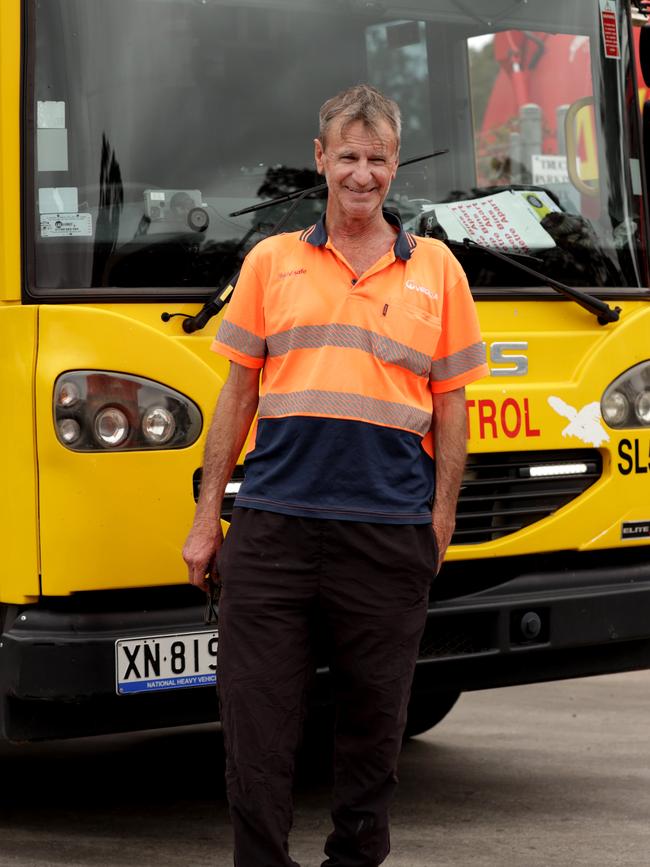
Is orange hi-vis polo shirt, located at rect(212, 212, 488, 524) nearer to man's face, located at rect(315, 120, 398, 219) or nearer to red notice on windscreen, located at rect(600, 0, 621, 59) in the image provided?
man's face, located at rect(315, 120, 398, 219)

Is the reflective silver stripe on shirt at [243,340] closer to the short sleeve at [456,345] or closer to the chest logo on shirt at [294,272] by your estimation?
the chest logo on shirt at [294,272]

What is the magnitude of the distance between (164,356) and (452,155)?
1.39m

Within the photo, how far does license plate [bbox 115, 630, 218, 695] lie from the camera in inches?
187

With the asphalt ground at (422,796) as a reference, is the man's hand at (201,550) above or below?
above

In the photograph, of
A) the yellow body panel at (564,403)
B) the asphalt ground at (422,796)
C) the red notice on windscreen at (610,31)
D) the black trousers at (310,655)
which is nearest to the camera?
the black trousers at (310,655)

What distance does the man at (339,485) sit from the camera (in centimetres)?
385

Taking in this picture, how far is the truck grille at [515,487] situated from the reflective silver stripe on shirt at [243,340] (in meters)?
1.42

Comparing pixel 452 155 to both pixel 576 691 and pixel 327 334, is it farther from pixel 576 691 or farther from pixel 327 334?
pixel 576 691

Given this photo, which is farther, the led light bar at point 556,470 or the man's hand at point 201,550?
the led light bar at point 556,470

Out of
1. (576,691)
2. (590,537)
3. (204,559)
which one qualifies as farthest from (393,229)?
(576,691)

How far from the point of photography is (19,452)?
4.71m

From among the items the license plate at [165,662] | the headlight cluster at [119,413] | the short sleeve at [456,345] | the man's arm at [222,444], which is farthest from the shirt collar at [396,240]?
the license plate at [165,662]

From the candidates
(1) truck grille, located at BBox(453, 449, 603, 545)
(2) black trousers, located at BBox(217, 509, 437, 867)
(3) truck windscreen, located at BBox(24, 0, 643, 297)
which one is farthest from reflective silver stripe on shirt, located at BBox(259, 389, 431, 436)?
(1) truck grille, located at BBox(453, 449, 603, 545)

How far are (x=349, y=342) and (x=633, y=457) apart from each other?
1950 millimetres
